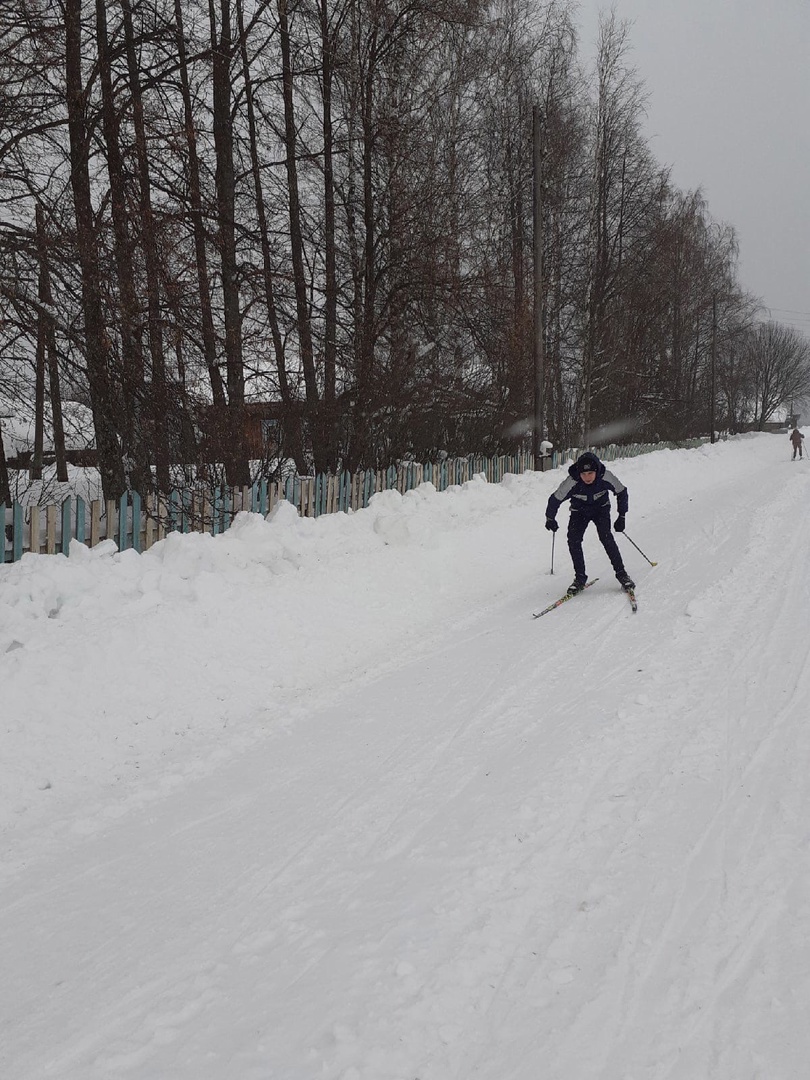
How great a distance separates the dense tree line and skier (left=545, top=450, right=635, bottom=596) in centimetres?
426

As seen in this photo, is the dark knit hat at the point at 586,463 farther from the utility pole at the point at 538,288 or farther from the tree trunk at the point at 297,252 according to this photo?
the utility pole at the point at 538,288

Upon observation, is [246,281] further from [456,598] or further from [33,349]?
[456,598]

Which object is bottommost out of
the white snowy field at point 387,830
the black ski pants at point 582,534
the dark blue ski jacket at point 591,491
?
the white snowy field at point 387,830

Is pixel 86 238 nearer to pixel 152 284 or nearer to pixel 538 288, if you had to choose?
pixel 152 284

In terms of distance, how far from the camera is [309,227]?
1388 centimetres

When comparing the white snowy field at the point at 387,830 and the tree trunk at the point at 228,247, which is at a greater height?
the tree trunk at the point at 228,247

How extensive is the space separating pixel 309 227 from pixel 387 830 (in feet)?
42.0

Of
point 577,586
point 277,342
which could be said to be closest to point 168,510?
point 277,342

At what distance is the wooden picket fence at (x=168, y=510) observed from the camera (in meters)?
6.98

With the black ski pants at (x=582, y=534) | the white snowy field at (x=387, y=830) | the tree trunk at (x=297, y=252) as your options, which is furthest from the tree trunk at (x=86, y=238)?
the black ski pants at (x=582, y=534)

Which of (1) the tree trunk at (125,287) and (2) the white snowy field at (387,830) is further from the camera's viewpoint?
(1) the tree trunk at (125,287)

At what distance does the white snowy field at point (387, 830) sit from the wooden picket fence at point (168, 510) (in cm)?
56

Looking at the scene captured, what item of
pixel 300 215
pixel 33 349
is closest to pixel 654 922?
pixel 33 349

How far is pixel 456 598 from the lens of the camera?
8.77 m
